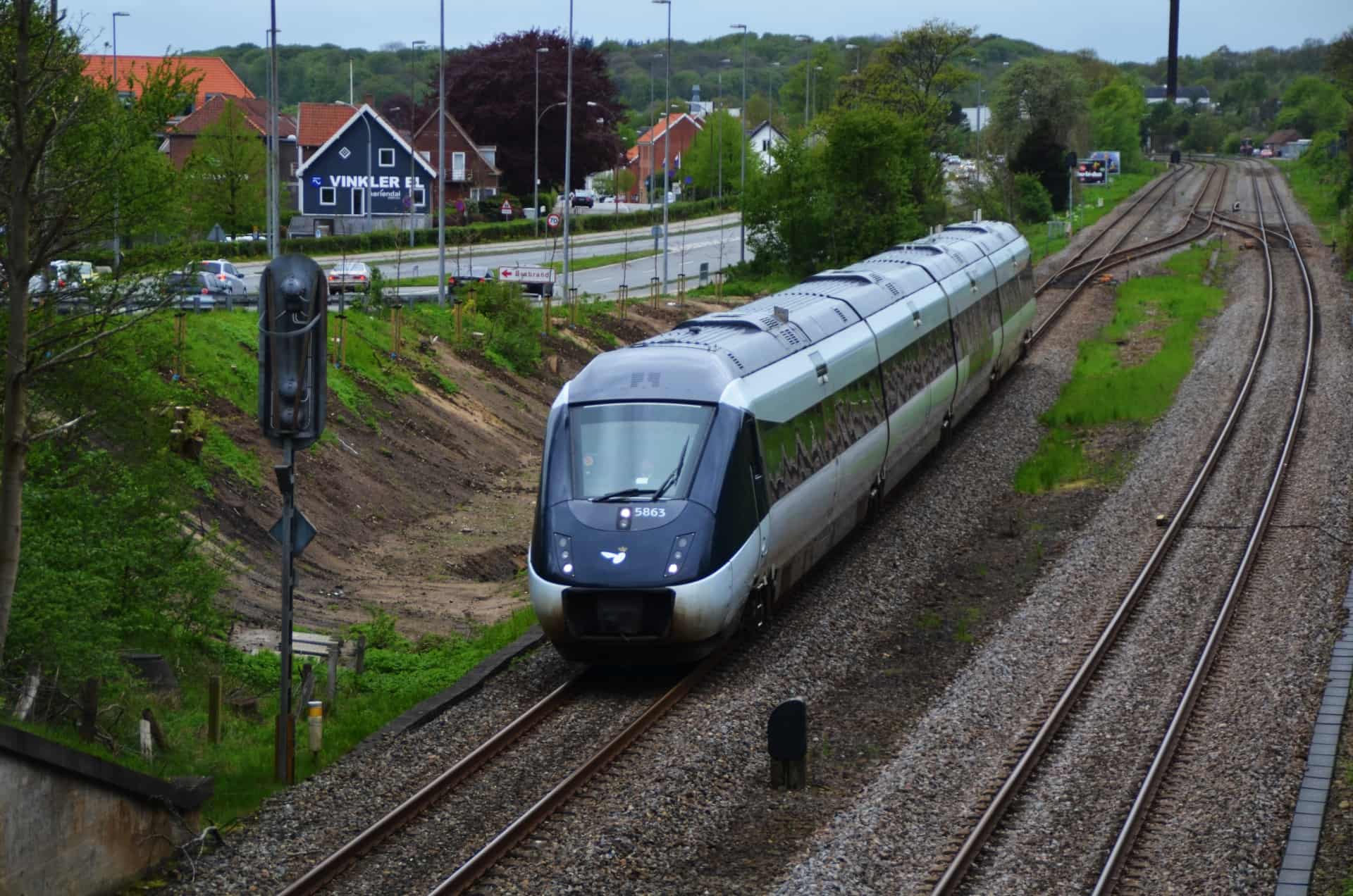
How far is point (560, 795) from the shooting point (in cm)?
1262

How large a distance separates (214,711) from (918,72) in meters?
70.0

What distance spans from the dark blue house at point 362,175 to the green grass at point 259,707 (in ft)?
202

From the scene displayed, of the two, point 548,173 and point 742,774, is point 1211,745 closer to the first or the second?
point 742,774

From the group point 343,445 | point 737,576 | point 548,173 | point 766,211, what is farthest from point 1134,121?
point 737,576

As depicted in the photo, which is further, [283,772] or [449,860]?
[283,772]

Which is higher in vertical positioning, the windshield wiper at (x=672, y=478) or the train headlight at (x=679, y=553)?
the windshield wiper at (x=672, y=478)

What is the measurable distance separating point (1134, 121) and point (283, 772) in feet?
407

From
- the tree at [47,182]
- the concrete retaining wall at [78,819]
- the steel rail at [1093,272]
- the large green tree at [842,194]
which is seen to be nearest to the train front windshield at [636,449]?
the tree at [47,182]

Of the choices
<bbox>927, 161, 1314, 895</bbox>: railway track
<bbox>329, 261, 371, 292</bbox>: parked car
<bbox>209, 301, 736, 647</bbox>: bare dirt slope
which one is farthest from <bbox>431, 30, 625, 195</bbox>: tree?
<bbox>927, 161, 1314, 895</bbox>: railway track

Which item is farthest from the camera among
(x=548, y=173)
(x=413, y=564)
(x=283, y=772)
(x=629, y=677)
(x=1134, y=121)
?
(x=1134, y=121)

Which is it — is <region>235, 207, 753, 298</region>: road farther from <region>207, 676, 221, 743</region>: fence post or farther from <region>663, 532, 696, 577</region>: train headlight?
<region>207, 676, 221, 743</region>: fence post

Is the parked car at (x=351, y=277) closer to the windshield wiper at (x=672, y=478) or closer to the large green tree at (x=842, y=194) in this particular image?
the large green tree at (x=842, y=194)

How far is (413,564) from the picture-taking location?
77.4ft

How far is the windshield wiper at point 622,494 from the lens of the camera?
15617 mm
